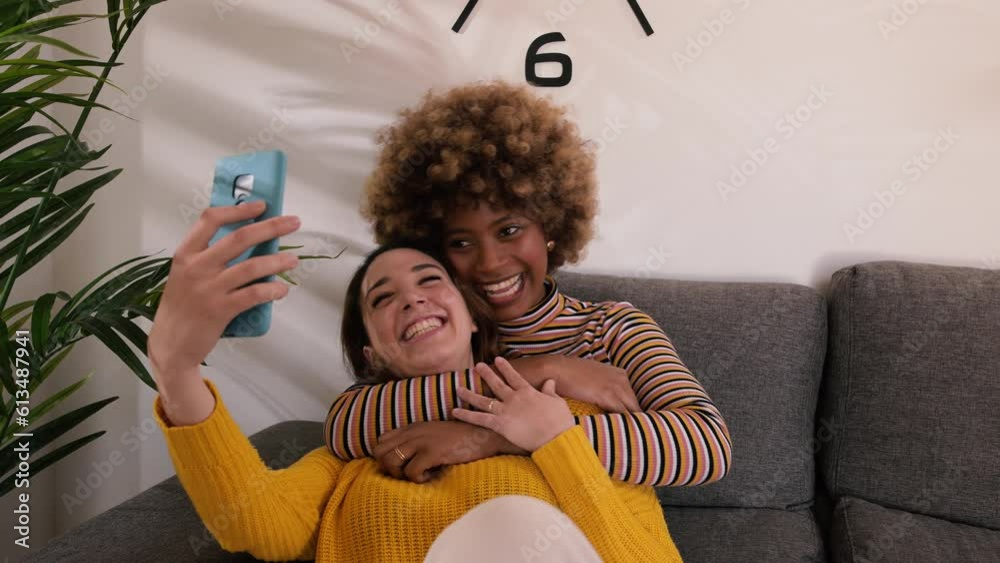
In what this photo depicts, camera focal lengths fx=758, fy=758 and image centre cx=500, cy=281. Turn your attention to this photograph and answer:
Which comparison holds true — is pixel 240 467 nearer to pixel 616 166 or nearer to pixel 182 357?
pixel 182 357

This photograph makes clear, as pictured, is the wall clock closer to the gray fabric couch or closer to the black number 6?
the black number 6

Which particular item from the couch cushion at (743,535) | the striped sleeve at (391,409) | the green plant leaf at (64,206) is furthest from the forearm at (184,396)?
the couch cushion at (743,535)

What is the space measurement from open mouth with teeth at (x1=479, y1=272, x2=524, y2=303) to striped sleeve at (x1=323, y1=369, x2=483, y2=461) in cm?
26

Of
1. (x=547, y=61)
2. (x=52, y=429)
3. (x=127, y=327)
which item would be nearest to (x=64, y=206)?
(x=127, y=327)

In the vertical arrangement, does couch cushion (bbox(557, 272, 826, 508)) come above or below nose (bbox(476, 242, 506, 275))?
below

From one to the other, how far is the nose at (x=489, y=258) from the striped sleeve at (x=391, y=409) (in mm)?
259

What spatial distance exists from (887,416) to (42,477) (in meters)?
2.22

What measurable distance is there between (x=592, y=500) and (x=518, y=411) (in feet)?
0.57

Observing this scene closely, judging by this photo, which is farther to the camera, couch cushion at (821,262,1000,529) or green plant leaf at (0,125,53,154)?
couch cushion at (821,262,1000,529)

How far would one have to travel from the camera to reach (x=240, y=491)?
1016 mm

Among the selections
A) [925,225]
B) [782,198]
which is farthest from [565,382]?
[925,225]

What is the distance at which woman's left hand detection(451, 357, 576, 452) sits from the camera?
1.13 meters

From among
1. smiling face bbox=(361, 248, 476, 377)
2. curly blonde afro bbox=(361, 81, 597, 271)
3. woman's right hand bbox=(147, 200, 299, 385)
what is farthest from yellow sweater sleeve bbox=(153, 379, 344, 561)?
curly blonde afro bbox=(361, 81, 597, 271)

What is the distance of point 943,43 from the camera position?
5.84 feet
